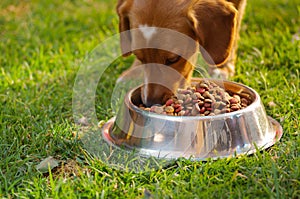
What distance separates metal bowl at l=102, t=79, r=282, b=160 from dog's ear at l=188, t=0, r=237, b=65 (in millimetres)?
550

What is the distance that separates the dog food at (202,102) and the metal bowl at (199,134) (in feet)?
0.56

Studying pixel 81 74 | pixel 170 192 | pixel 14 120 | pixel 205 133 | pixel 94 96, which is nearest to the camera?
pixel 170 192

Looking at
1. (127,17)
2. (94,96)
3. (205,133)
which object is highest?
(127,17)

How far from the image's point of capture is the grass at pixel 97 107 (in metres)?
2.88

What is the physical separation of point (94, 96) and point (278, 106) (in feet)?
4.94

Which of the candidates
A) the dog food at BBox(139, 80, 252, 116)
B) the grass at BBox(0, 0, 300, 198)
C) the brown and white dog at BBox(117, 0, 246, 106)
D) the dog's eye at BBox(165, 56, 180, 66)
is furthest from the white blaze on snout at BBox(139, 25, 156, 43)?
the grass at BBox(0, 0, 300, 198)

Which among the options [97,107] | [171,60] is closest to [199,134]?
[171,60]

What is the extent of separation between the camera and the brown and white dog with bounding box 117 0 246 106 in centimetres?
350

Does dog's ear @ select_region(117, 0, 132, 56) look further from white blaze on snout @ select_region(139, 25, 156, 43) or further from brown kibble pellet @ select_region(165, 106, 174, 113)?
brown kibble pellet @ select_region(165, 106, 174, 113)

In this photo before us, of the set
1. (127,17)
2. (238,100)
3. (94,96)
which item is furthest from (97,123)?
(238,100)

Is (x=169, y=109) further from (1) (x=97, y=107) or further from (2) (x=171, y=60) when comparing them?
(1) (x=97, y=107)

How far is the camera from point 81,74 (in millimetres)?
4715

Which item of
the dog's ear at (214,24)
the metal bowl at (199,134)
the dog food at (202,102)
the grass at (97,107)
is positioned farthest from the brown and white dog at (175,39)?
the grass at (97,107)

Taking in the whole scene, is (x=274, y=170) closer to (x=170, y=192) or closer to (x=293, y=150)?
(x=293, y=150)
